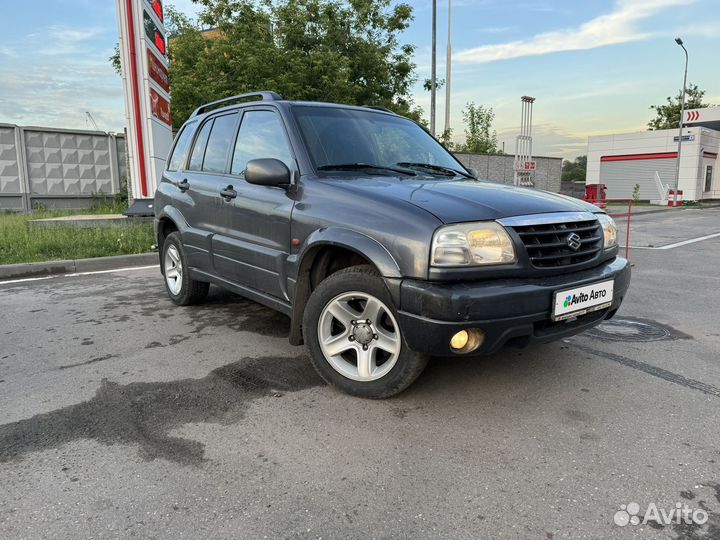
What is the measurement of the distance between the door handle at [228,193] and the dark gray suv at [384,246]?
0.05 ft

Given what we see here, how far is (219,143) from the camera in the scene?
14.9 ft

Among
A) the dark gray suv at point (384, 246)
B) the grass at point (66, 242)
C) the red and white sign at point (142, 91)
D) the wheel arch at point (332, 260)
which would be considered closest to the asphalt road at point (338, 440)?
the dark gray suv at point (384, 246)

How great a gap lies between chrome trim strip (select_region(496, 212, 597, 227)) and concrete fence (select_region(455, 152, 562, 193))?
808 inches

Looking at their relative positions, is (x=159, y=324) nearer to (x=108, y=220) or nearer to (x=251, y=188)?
(x=251, y=188)

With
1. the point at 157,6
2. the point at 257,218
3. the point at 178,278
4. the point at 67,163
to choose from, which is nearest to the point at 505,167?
the point at 157,6

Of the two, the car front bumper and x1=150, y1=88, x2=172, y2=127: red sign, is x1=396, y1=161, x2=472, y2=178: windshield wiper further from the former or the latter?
x1=150, y1=88, x2=172, y2=127: red sign

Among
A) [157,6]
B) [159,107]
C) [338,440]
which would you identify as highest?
[157,6]

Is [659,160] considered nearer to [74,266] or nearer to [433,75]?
[433,75]

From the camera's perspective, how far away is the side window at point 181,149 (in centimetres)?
510

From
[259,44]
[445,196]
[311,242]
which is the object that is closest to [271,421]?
[311,242]

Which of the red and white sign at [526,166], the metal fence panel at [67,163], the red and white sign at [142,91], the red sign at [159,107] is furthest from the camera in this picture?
the red and white sign at [526,166]

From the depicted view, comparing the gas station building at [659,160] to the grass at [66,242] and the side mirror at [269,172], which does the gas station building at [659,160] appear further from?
the side mirror at [269,172]

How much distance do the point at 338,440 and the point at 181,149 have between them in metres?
3.65

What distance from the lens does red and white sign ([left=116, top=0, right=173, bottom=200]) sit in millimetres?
10258
